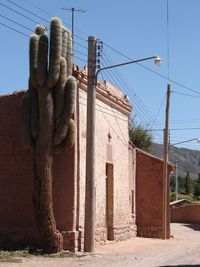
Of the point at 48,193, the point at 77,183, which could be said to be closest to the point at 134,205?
the point at 77,183

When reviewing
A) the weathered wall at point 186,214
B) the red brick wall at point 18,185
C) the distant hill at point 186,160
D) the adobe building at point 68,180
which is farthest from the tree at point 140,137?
the distant hill at point 186,160

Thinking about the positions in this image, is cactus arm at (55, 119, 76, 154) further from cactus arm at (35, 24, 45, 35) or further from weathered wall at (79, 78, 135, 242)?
cactus arm at (35, 24, 45, 35)

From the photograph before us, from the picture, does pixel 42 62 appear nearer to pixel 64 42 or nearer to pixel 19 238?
pixel 64 42

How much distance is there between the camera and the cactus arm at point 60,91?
1845cm

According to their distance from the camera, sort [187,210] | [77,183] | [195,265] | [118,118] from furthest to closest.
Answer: [187,210]
[118,118]
[77,183]
[195,265]

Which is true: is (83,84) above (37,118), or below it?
above

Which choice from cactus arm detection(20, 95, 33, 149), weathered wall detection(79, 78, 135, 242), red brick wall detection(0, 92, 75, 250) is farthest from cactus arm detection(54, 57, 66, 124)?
weathered wall detection(79, 78, 135, 242)

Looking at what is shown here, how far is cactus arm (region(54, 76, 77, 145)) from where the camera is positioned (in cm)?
1846

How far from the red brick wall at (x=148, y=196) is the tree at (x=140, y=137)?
22019 mm

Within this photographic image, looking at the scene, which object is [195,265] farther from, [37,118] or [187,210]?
[187,210]

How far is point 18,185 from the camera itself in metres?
20.3

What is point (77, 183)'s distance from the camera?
20156 mm

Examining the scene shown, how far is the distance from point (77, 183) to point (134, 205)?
9886 millimetres

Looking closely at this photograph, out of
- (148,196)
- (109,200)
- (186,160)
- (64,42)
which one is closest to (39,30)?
(64,42)
